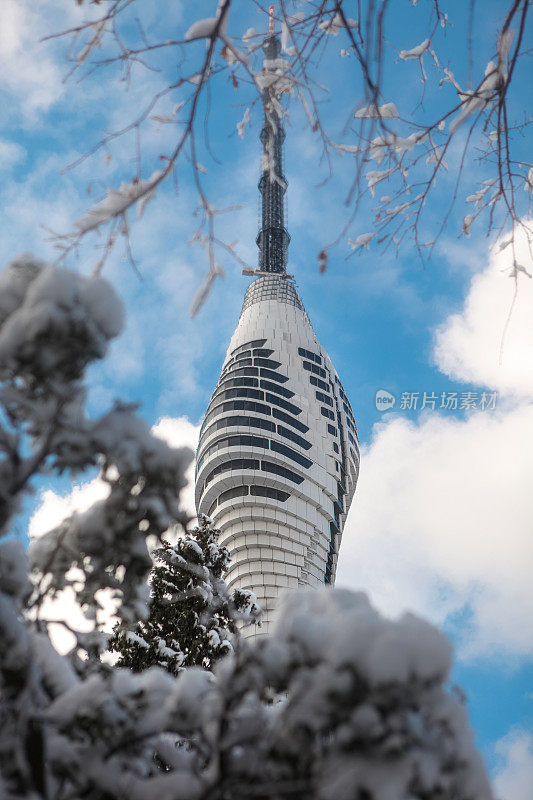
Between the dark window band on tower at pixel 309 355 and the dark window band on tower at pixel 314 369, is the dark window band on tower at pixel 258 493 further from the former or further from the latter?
the dark window band on tower at pixel 309 355

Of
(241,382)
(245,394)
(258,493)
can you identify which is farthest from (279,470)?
(241,382)

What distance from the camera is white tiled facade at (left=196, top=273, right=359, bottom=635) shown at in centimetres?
3884

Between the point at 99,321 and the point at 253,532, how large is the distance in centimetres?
3713

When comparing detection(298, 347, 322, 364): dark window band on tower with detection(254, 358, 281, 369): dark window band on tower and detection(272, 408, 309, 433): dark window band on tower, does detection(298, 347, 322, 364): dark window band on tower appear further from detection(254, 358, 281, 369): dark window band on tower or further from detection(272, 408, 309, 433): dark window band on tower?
detection(272, 408, 309, 433): dark window band on tower

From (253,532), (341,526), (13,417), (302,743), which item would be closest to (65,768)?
(302,743)

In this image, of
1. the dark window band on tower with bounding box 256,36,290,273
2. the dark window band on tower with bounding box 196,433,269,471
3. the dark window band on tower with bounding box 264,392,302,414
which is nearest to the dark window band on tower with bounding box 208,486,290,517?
the dark window band on tower with bounding box 196,433,269,471

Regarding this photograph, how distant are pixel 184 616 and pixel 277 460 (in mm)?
26220

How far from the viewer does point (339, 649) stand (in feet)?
6.64

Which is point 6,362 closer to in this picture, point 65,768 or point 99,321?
point 99,321

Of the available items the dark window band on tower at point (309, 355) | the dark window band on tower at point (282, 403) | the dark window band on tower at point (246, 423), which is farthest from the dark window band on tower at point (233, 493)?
the dark window band on tower at point (309, 355)

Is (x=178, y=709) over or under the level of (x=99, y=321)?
under

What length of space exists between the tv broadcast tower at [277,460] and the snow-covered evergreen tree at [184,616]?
22457mm

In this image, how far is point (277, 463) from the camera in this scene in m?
39.8

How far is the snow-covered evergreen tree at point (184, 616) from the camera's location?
12.5m
